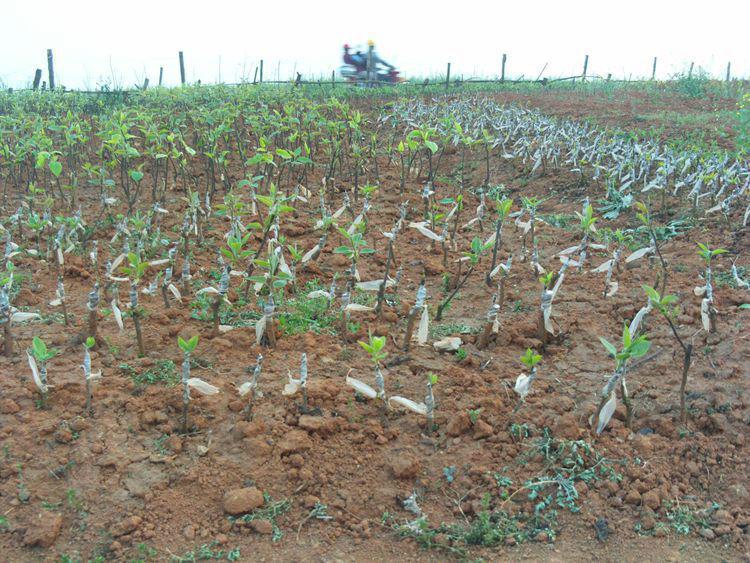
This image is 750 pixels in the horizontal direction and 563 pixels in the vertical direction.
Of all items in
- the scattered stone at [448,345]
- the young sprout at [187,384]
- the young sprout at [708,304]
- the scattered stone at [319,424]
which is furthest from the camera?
the scattered stone at [448,345]

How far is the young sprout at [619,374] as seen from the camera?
241cm

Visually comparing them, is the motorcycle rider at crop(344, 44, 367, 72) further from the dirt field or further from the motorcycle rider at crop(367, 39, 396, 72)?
the dirt field

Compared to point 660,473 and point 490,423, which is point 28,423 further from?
point 660,473

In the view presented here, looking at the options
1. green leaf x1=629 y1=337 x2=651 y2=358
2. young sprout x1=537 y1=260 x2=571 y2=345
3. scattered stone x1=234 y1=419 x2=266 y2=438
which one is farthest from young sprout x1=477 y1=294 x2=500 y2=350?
scattered stone x1=234 y1=419 x2=266 y2=438

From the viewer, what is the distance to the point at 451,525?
2.29 metres

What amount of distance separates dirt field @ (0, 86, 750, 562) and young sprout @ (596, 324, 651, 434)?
89 millimetres

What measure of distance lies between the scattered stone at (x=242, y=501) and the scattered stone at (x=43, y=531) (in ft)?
1.83

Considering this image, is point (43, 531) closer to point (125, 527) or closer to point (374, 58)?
point (125, 527)

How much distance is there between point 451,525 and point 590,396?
100 cm

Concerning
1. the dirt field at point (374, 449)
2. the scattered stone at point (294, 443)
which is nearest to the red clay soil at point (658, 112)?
the dirt field at point (374, 449)

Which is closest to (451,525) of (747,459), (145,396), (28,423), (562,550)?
(562,550)

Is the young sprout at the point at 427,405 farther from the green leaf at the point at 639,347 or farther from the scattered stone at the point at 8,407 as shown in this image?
the scattered stone at the point at 8,407

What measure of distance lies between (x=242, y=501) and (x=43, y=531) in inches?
26.0

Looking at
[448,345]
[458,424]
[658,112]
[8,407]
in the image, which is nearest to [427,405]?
[458,424]
